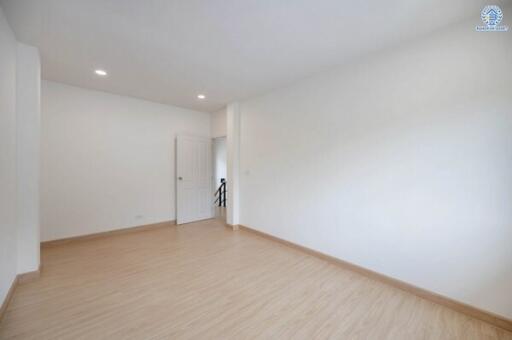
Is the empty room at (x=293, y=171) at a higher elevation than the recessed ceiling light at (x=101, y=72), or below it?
below

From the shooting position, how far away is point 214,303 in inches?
80.4

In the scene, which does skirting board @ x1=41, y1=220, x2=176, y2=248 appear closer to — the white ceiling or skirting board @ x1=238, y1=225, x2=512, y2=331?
the white ceiling

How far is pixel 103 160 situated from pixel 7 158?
1.90m

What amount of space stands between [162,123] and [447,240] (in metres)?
4.97

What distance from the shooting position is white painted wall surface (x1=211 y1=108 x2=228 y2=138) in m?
4.97

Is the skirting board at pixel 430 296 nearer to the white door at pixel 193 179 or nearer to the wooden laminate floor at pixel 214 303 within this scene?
the wooden laminate floor at pixel 214 303

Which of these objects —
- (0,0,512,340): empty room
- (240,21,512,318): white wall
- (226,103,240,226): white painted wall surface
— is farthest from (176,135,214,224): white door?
(240,21,512,318): white wall

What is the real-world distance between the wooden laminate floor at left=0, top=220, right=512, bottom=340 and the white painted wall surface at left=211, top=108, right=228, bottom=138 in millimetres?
2908

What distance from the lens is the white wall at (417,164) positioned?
5.97 feet

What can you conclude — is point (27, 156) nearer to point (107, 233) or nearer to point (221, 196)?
point (107, 233)

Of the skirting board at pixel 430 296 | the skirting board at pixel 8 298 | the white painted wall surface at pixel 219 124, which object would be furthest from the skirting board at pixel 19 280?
the white painted wall surface at pixel 219 124

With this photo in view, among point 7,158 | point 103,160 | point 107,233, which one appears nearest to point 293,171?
point 7,158
